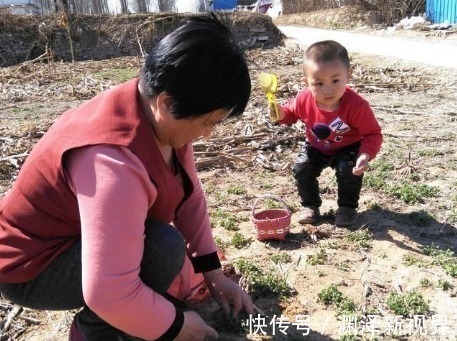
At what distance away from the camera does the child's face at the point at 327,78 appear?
3067 millimetres

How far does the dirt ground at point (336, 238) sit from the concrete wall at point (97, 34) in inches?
475

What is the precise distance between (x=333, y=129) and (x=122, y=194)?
2.08 metres

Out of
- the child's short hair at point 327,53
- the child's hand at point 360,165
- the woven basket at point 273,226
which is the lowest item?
the woven basket at point 273,226

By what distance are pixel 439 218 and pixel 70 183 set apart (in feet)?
8.09

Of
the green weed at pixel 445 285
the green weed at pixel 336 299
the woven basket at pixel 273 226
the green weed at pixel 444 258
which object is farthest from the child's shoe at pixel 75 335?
the green weed at pixel 444 258

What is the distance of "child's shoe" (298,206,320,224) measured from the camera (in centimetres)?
336

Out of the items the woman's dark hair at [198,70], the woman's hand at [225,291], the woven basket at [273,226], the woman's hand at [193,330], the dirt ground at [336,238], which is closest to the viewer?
the woman's dark hair at [198,70]

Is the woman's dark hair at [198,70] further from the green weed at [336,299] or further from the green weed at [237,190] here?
the green weed at [237,190]

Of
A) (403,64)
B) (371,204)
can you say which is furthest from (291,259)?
(403,64)

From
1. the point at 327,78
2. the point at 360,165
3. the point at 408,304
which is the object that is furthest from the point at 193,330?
the point at 327,78

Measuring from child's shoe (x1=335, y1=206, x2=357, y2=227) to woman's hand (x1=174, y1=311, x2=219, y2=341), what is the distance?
5.21 feet

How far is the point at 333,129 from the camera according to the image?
3312 millimetres

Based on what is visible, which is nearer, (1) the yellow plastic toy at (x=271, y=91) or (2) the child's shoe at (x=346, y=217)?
(2) the child's shoe at (x=346, y=217)

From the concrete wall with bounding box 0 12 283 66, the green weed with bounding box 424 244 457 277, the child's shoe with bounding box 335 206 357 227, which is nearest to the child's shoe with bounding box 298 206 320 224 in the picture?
the child's shoe with bounding box 335 206 357 227
